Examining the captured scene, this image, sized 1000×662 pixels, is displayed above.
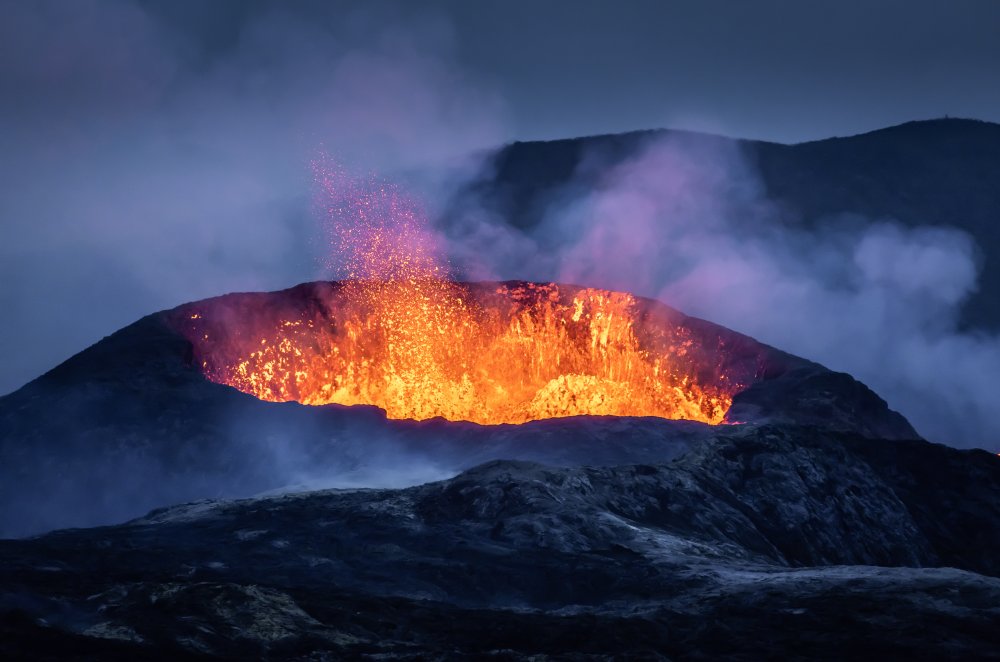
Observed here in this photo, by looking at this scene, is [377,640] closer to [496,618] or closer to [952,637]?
[496,618]

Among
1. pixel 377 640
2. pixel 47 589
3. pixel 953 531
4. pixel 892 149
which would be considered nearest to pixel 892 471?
pixel 953 531

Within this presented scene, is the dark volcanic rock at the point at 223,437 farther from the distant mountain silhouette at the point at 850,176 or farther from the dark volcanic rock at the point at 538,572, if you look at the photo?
the distant mountain silhouette at the point at 850,176

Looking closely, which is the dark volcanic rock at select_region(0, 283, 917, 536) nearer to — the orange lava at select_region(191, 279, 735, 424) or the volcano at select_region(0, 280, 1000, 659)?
the volcano at select_region(0, 280, 1000, 659)

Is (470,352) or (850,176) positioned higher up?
(850,176)

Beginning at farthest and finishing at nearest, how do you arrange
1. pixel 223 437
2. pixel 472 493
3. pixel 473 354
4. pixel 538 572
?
pixel 473 354 → pixel 223 437 → pixel 472 493 → pixel 538 572

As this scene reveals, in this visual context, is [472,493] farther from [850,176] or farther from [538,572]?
[850,176]

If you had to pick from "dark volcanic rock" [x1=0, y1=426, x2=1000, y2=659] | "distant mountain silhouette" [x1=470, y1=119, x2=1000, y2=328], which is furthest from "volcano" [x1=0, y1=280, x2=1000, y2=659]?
"distant mountain silhouette" [x1=470, y1=119, x2=1000, y2=328]

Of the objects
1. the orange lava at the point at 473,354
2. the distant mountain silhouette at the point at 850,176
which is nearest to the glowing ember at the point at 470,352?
the orange lava at the point at 473,354

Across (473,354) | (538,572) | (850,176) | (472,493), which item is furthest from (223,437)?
(850,176)
